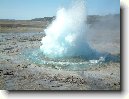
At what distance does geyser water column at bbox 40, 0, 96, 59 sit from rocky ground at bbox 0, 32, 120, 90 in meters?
0.09

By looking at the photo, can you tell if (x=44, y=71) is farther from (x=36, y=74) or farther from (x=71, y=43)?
(x=71, y=43)

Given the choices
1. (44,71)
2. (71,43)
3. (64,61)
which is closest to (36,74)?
(44,71)

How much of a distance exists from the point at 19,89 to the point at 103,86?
0.58 metres

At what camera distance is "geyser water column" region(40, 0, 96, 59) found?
226 cm

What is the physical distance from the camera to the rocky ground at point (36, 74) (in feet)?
7.36

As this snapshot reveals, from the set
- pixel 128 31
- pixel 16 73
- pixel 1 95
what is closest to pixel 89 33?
pixel 128 31

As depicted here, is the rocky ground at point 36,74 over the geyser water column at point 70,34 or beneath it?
beneath

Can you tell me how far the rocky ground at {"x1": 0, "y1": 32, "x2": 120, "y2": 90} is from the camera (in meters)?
2.24

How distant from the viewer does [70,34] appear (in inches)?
89.6

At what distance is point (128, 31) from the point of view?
222 cm

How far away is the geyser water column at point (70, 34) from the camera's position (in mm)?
2264

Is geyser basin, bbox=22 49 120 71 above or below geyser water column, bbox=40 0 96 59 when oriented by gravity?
below

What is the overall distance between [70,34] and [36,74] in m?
0.36

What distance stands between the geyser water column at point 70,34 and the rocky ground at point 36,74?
9cm
